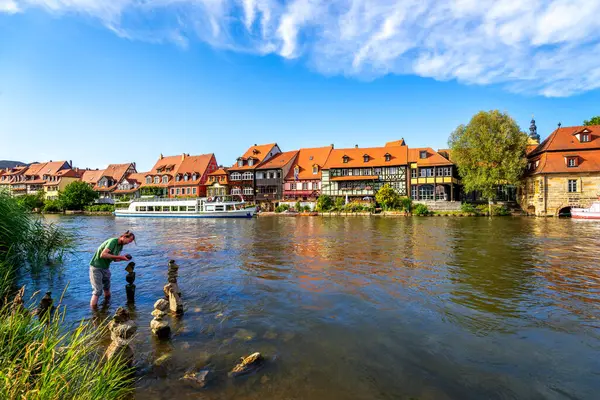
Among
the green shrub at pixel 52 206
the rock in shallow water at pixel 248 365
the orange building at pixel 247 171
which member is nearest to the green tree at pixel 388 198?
the orange building at pixel 247 171

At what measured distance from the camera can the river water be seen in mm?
5258

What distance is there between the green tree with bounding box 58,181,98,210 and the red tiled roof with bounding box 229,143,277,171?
35.3m

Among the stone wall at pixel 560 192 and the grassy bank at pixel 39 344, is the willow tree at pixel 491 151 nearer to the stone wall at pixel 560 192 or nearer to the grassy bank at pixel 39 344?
the stone wall at pixel 560 192

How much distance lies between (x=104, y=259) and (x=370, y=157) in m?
53.3

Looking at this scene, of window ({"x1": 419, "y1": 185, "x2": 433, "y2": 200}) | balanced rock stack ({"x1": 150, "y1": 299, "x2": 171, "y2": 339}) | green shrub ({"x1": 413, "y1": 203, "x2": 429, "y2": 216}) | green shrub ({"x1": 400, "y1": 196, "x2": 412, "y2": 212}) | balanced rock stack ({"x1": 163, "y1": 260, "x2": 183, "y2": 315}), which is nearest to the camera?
balanced rock stack ({"x1": 150, "y1": 299, "x2": 171, "y2": 339})

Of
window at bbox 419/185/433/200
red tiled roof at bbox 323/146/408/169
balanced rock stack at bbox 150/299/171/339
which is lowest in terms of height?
balanced rock stack at bbox 150/299/171/339

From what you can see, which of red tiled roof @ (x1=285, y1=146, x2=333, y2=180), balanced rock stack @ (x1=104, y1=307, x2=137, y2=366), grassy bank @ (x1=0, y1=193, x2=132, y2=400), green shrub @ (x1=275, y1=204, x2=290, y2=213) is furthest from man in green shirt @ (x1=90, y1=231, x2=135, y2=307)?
red tiled roof @ (x1=285, y1=146, x2=333, y2=180)

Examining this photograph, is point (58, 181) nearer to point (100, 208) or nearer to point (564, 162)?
point (100, 208)

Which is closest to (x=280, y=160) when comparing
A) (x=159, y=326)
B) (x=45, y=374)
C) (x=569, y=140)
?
(x=569, y=140)

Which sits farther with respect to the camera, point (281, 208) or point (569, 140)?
point (281, 208)

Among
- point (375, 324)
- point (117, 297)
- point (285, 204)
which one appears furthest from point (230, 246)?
point (285, 204)

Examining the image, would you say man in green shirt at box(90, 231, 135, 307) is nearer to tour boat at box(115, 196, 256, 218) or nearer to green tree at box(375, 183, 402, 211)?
tour boat at box(115, 196, 256, 218)

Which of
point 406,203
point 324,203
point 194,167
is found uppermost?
point 194,167

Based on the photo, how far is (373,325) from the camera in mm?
7602
